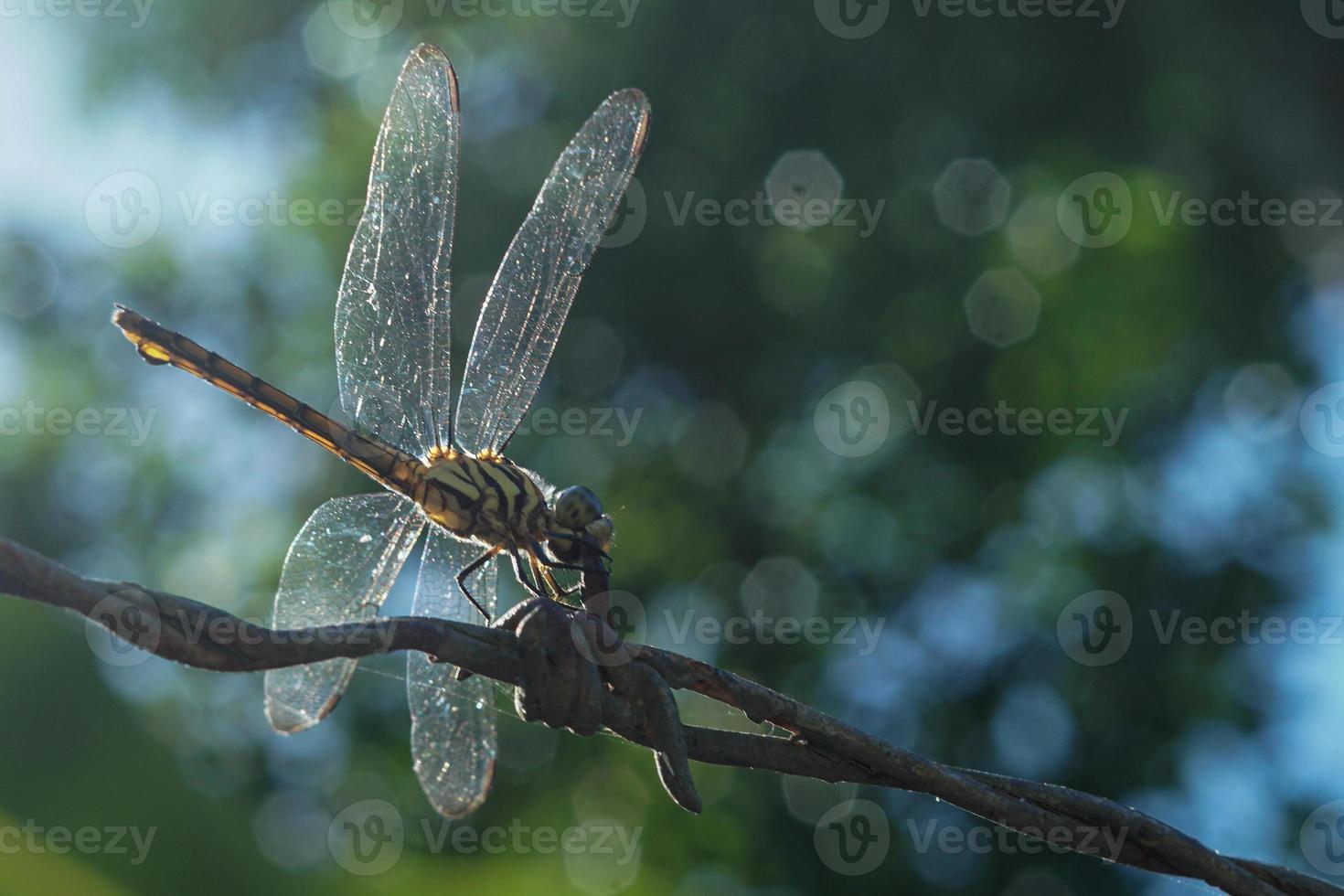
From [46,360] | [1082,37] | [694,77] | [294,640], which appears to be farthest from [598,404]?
[294,640]

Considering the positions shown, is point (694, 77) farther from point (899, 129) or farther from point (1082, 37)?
point (1082, 37)
